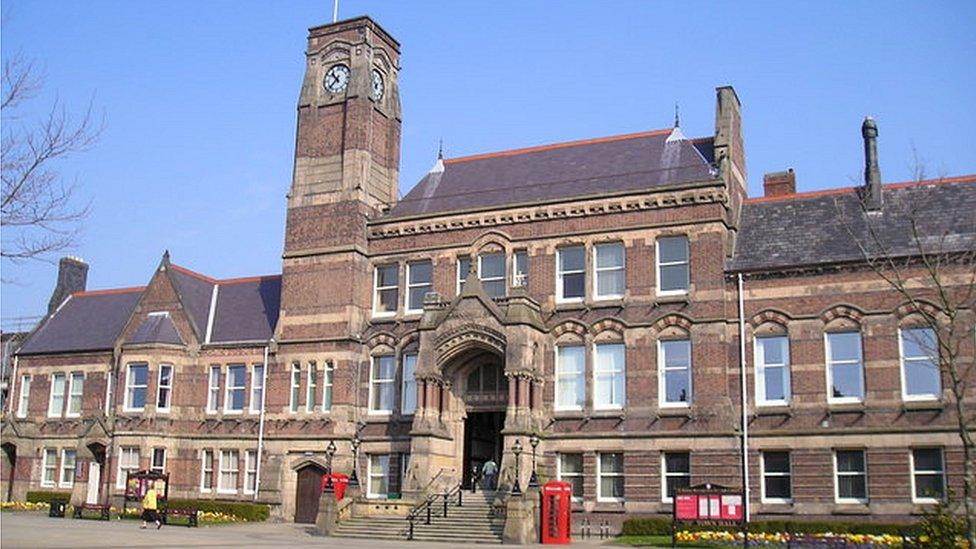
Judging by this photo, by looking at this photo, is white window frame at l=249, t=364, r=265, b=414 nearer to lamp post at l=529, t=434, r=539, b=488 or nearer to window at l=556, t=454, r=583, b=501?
lamp post at l=529, t=434, r=539, b=488

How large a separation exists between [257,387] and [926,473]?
83.3ft

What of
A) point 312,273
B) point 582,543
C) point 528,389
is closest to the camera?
point 582,543

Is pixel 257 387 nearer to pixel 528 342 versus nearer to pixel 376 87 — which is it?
pixel 528 342

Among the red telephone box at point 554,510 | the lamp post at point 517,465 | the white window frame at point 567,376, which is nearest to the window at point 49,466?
the lamp post at point 517,465

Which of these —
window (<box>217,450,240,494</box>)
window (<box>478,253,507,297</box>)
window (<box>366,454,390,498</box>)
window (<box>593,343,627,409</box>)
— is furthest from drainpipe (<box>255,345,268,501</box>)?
window (<box>593,343,627,409</box>)

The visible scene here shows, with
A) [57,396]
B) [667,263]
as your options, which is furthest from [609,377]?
[57,396]

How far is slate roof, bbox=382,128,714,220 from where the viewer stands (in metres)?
37.2

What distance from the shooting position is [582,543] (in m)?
30.1

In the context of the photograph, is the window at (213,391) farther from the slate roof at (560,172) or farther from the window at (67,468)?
the slate roof at (560,172)

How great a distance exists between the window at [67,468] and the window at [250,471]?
9.43 metres

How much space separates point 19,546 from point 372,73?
86.3 feet

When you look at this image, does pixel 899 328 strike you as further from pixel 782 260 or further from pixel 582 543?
pixel 582 543

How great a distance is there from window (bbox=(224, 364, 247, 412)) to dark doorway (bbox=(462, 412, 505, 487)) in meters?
10.3

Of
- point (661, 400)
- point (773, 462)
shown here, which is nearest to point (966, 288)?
point (773, 462)
